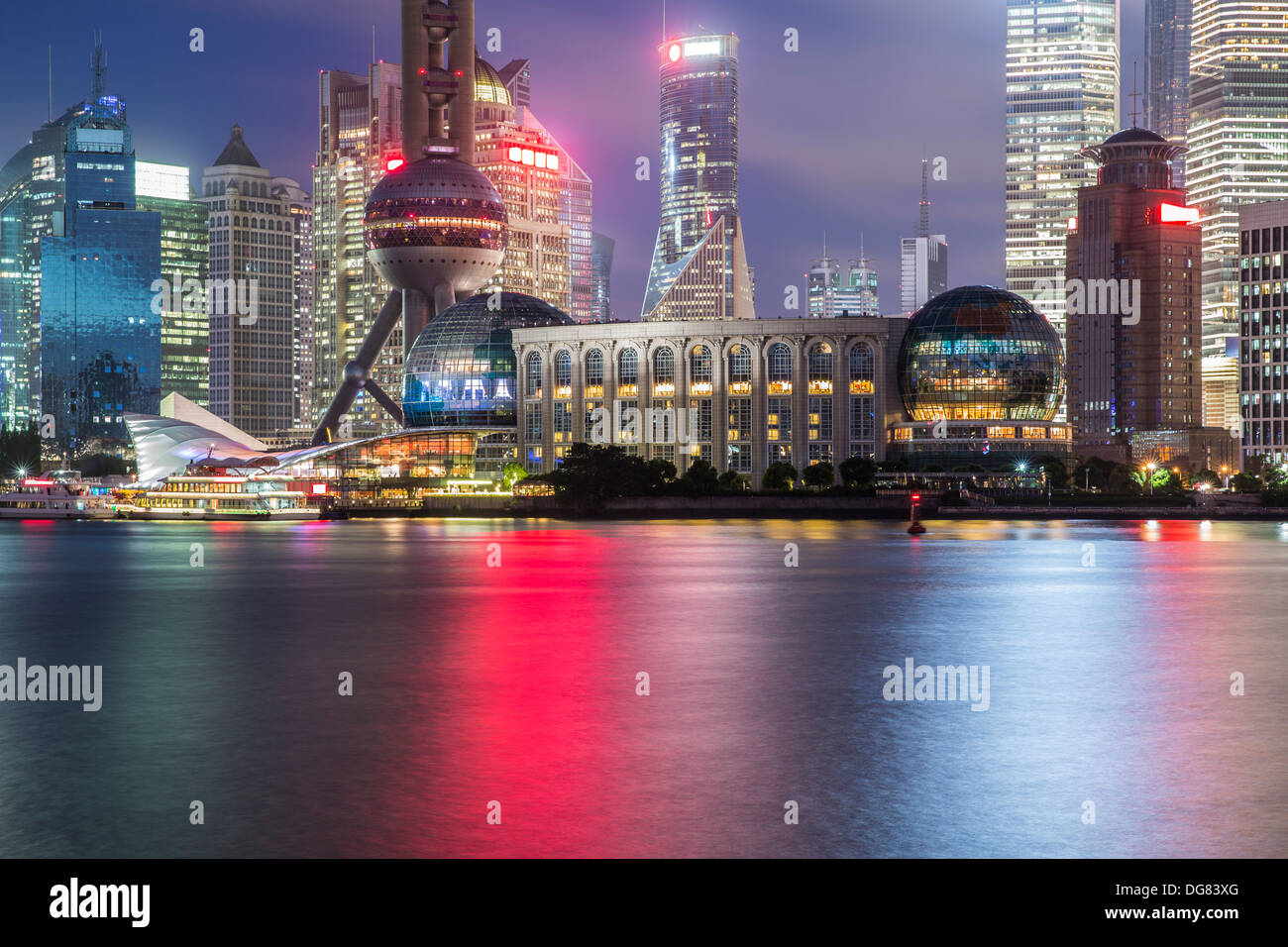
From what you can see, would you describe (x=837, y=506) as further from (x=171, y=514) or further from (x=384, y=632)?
(x=384, y=632)

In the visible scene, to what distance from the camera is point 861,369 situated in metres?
186

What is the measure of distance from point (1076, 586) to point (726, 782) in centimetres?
3967

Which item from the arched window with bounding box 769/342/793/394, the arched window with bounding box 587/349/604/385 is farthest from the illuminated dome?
the arched window with bounding box 587/349/604/385

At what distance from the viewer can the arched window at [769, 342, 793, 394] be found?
18675 centimetres

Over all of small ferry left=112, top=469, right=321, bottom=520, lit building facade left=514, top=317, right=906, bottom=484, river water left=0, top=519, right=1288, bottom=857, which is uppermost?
lit building facade left=514, top=317, right=906, bottom=484

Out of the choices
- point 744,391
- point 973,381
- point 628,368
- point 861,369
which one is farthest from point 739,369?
point 973,381

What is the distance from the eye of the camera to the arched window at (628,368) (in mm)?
193375

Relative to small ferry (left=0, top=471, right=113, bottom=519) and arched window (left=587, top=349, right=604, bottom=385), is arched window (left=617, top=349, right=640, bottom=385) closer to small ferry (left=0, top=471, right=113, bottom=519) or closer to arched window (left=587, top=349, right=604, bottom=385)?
arched window (left=587, top=349, right=604, bottom=385)

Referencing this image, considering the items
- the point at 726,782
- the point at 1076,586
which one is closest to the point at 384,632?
the point at 726,782

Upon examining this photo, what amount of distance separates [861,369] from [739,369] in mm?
15584

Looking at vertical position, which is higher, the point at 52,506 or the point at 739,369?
the point at 739,369

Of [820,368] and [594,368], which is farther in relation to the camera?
[594,368]

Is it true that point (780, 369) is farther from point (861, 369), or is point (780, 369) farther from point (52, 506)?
point (52, 506)

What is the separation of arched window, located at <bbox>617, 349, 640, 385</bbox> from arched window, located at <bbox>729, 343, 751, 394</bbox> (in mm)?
12794
